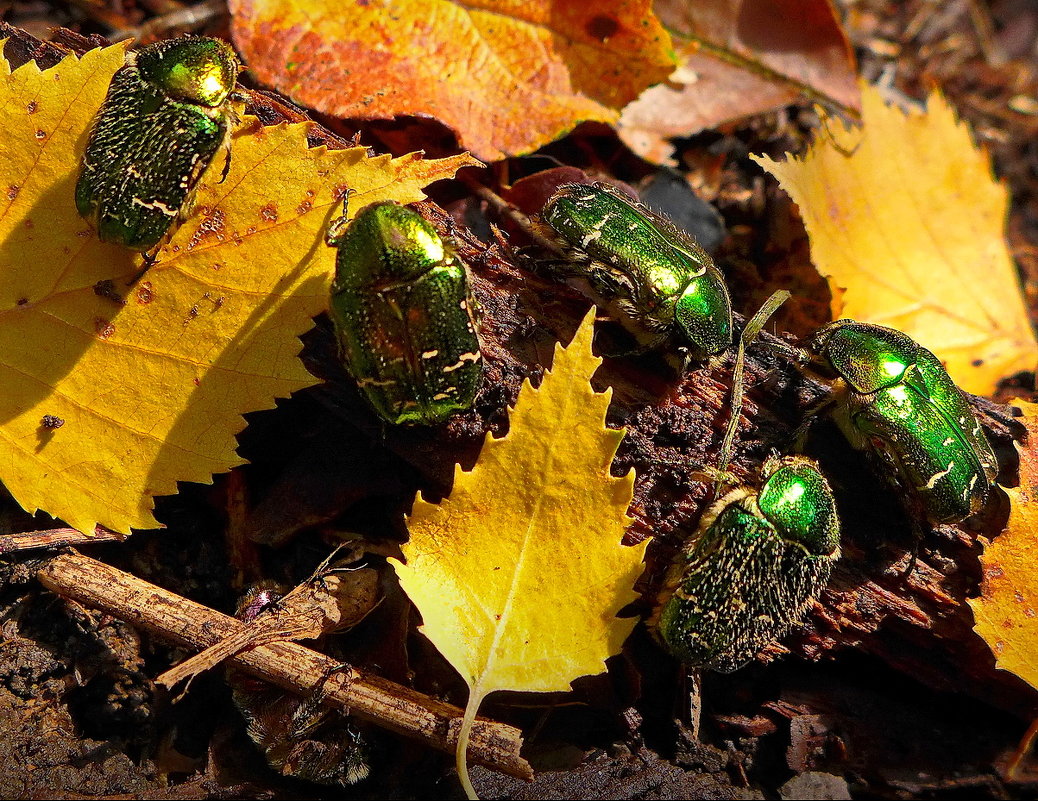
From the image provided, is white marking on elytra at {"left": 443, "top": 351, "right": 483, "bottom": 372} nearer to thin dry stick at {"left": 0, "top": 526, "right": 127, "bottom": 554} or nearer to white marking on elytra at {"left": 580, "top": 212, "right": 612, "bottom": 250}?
white marking on elytra at {"left": 580, "top": 212, "right": 612, "bottom": 250}

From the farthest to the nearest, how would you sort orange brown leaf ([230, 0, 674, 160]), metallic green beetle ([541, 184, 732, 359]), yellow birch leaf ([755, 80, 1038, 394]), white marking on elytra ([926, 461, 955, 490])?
yellow birch leaf ([755, 80, 1038, 394]) → orange brown leaf ([230, 0, 674, 160]) → metallic green beetle ([541, 184, 732, 359]) → white marking on elytra ([926, 461, 955, 490])

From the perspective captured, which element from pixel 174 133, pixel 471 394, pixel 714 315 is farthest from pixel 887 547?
pixel 174 133

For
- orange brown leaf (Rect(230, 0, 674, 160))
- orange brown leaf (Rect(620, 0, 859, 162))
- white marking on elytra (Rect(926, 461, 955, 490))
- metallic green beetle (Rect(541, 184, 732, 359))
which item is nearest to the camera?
white marking on elytra (Rect(926, 461, 955, 490))

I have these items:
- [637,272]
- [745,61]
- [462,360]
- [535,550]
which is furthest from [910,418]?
[745,61]

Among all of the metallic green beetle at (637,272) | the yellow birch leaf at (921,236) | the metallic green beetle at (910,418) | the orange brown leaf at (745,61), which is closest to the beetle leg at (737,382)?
the metallic green beetle at (637,272)

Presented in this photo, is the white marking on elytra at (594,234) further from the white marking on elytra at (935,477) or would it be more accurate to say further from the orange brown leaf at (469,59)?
the white marking on elytra at (935,477)

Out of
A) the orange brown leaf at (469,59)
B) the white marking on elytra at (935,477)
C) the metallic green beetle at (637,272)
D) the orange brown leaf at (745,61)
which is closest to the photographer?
the white marking on elytra at (935,477)

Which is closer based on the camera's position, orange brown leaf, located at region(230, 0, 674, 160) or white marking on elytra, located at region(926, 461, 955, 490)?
white marking on elytra, located at region(926, 461, 955, 490)

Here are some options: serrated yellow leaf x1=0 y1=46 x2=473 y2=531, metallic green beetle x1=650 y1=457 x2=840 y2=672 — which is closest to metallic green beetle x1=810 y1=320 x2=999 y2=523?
metallic green beetle x1=650 y1=457 x2=840 y2=672
